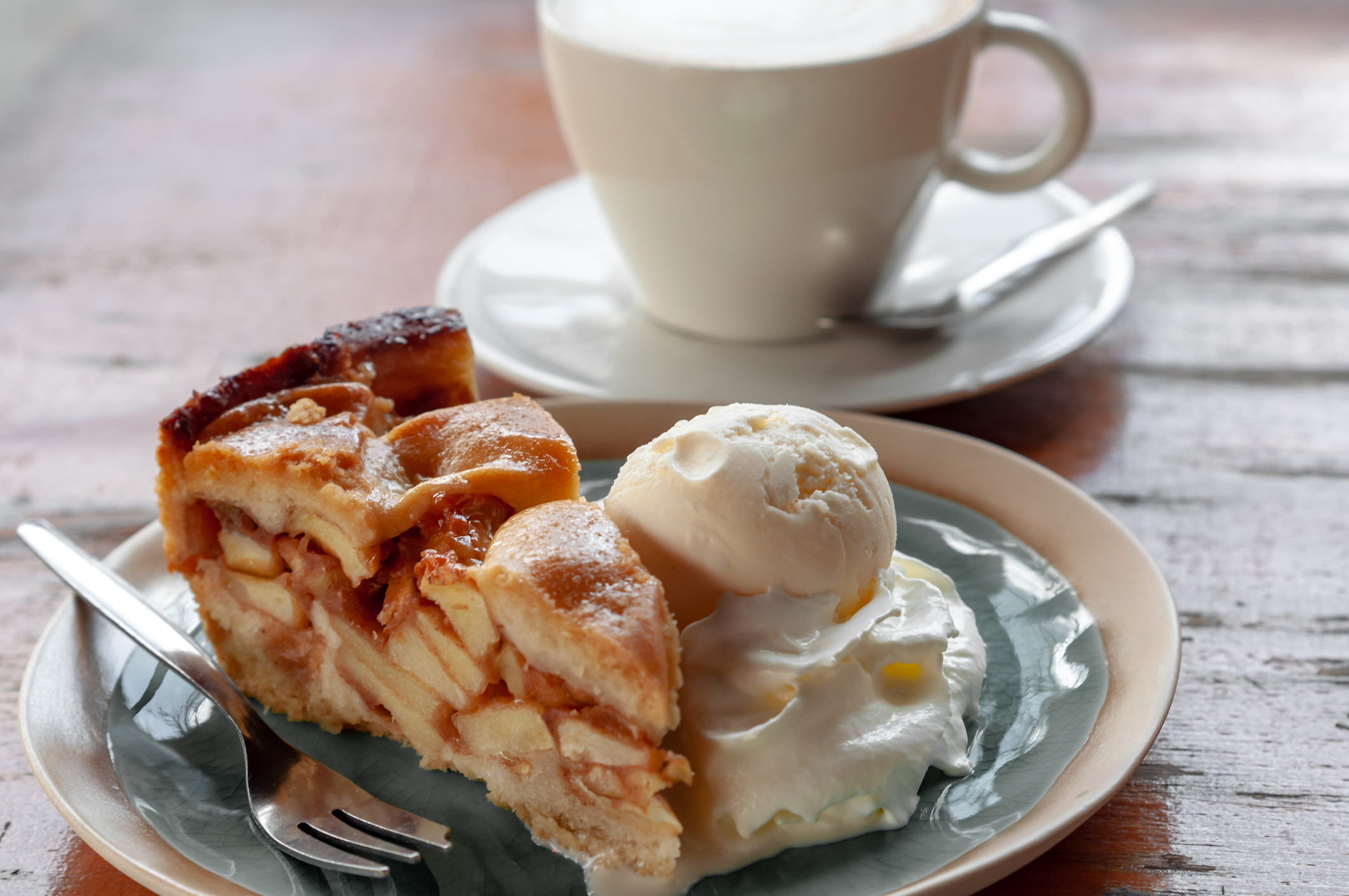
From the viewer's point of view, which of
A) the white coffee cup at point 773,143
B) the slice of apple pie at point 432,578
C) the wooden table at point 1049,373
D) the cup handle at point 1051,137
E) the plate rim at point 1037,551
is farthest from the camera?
the cup handle at point 1051,137

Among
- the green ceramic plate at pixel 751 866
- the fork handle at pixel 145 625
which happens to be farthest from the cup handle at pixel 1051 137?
the fork handle at pixel 145 625

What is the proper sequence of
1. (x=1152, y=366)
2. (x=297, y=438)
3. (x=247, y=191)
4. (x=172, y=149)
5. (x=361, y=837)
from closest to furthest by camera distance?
(x=361, y=837) → (x=297, y=438) → (x=1152, y=366) → (x=247, y=191) → (x=172, y=149)

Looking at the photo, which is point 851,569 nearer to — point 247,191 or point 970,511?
point 970,511

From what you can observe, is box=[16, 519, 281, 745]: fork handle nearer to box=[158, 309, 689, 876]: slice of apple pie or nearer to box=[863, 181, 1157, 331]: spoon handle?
box=[158, 309, 689, 876]: slice of apple pie

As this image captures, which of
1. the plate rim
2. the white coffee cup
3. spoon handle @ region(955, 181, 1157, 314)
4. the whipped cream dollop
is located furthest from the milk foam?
the whipped cream dollop

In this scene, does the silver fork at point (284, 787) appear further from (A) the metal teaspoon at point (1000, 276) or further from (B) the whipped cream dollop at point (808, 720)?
(A) the metal teaspoon at point (1000, 276)

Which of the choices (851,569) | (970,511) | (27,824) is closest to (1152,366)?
(970,511)
